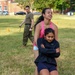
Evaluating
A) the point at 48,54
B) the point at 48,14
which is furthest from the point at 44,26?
the point at 48,54

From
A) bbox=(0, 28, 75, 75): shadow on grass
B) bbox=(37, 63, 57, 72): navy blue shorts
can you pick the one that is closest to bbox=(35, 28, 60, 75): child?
bbox=(37, 63, 57, 72): navy blue shorts

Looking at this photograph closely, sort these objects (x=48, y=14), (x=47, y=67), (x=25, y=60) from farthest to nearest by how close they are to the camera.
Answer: (x=25, y=60) → (x=48, y=14) → (x=47, y=67)

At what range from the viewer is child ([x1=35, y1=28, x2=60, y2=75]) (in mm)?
5270

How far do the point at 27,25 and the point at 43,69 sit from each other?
6.63 meters


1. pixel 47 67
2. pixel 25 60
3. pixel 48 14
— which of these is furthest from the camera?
pixel 25 60

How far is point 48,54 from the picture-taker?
5328 millimetres

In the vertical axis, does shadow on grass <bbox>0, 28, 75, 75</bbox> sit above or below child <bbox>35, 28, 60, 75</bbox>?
below

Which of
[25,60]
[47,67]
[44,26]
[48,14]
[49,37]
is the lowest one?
[25,60]

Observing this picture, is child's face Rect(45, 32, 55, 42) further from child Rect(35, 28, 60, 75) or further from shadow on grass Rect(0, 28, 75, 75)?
shadow on grass Rect(0, 28, 75, 75)

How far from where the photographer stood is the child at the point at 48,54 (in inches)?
207

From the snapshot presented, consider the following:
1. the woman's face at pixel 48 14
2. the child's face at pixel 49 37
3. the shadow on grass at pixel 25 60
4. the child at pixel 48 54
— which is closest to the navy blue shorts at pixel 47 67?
the child at pixel 48 54

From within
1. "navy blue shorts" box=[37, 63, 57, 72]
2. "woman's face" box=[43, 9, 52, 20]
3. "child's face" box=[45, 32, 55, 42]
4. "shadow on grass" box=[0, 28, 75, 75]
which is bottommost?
"shadow on grass" box=[0, 28, 75, 75]

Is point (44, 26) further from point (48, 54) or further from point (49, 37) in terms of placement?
point (48, 54)

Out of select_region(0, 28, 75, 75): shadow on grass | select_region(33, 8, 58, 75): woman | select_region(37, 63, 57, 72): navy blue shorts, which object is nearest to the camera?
select_region(37, 63, 57, 72): navy blue shorts
